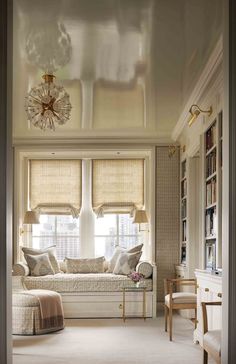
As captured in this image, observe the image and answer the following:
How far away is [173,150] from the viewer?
379 inches

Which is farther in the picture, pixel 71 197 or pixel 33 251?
pixel 71 197

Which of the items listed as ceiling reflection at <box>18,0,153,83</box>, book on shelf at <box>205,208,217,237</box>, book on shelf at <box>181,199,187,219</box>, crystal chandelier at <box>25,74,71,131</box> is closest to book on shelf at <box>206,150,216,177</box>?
book on shelf at <box>205,208,217,237</box>

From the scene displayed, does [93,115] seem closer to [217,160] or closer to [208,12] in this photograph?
[217,160]

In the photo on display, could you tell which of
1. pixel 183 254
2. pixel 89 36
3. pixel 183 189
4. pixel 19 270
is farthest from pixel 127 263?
pixel 89 36

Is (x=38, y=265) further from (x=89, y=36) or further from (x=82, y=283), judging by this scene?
(x=89, y=36)

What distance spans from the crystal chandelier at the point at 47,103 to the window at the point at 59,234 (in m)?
4.30

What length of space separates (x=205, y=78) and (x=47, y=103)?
173 cm

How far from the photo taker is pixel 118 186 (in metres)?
10.5

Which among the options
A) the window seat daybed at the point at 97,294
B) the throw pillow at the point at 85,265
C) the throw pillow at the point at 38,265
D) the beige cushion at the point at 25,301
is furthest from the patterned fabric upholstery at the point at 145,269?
the beige cushion at the point at 25,301

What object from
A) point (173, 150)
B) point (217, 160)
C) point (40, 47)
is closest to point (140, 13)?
point (40, 47)

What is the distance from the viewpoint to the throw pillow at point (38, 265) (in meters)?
9.45

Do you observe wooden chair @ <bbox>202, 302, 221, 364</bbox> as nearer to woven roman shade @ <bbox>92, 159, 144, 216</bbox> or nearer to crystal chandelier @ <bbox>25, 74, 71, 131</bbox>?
crystal chandelier @ <bbox>25, 74, 71, 131</bbox>

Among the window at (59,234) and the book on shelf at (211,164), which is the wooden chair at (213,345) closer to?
the book on shelf at (211,164)
